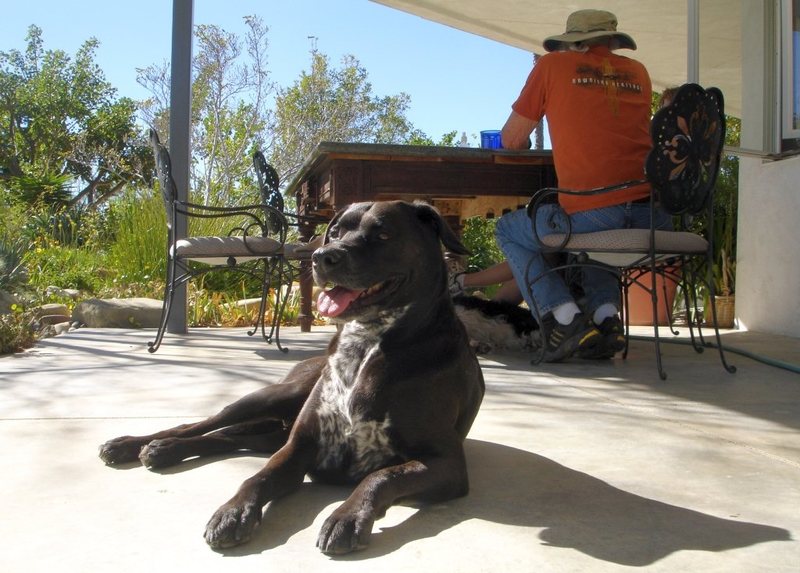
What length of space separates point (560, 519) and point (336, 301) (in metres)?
0.83

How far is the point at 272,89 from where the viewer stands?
59.7 ft

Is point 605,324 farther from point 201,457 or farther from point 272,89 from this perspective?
point 272,89

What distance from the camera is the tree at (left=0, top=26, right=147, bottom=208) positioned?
2786cm

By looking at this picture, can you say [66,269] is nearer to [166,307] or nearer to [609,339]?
[166,307]

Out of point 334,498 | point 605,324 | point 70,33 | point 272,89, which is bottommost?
point 334,498

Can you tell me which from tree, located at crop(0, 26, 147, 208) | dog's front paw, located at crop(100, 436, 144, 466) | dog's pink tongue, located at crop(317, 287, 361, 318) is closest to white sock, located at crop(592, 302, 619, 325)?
dog's pink tongue, located at crop(317, 287, 361, 318)

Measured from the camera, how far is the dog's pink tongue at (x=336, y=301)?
2.17 metres

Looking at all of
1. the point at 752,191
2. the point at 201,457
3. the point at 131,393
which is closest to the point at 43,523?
the point at 201,457

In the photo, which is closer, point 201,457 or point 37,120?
point 201,457

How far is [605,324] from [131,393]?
8.35 ft

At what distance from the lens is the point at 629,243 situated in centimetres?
391

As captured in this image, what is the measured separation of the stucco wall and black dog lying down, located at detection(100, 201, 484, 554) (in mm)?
4162

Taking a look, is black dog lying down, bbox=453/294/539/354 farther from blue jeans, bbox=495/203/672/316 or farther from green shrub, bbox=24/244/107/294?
green shrub, bbox=24/244/107/294

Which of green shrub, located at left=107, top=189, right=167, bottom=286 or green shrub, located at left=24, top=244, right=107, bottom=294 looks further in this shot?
green shrub, located at left=24, top=244, right=107, bottom=294
